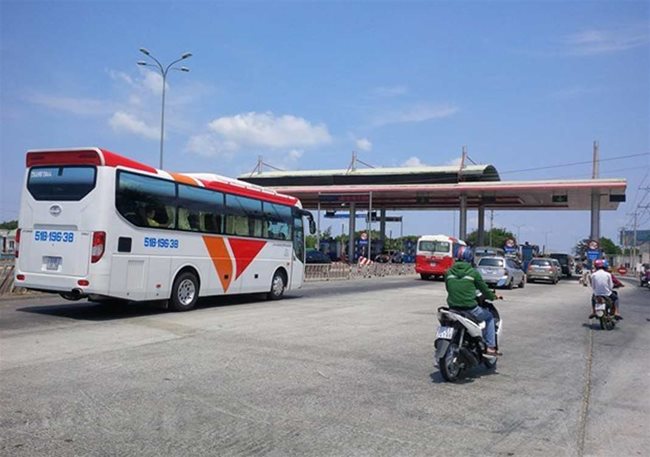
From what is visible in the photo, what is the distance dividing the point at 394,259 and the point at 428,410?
58.7 m

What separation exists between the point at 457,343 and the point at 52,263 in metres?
8.42

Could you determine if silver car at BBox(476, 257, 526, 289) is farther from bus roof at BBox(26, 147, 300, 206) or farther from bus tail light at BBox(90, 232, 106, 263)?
bus tail light at BBox(90, 232, 106, 263)

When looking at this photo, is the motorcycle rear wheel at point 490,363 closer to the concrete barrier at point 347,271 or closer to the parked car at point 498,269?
the parked car at point 498,269

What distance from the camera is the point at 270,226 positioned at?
1762cm

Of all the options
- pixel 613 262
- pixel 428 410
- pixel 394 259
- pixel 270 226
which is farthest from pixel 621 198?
pixel 613 262

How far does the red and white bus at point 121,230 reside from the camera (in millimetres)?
11797

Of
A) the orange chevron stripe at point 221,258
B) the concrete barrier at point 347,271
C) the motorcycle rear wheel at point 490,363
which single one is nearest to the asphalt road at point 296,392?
the motorcycle rear wheel at point 490,363

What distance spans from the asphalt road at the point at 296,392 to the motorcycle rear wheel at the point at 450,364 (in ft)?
0.64

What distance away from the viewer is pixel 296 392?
678 cm

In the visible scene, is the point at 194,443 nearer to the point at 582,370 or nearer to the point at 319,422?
the point at 319,422

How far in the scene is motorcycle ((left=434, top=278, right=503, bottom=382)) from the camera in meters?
7.42

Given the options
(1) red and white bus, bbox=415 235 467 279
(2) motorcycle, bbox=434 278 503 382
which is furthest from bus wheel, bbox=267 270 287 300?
(1) red and white bus, bbox=415 235 467 279

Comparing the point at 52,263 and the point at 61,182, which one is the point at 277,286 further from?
the point at 61,182

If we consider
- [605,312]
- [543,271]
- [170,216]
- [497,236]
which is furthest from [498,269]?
[497,236]
